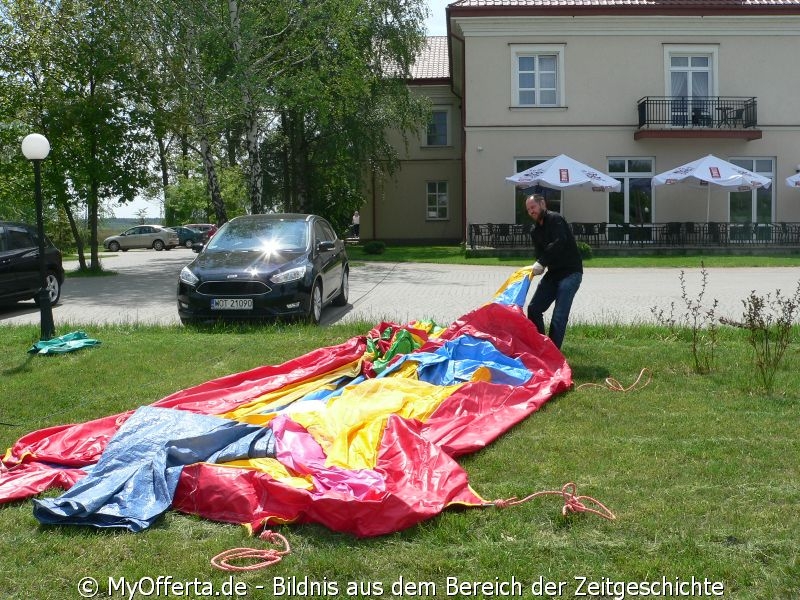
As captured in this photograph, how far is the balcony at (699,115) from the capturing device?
2981 centimetres

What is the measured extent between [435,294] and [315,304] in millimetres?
4499

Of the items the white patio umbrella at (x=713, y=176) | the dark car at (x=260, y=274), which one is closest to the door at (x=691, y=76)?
the white patio umbrella at (x=713, y=176)

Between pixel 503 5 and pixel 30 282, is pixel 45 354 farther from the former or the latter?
pixel 503 5

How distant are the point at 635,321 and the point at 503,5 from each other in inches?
824

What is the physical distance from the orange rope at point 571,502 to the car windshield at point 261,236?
870 cm

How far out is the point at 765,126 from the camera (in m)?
30.5

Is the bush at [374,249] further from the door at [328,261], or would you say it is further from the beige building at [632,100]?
the door at [328,261]

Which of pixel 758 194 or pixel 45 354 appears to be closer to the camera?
pixel 45 354

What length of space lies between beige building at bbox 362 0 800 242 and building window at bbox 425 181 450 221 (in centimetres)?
824

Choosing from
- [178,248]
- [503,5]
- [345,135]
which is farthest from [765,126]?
[178,248]

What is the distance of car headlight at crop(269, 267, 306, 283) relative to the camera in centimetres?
1186

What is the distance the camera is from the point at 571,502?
4578 mm

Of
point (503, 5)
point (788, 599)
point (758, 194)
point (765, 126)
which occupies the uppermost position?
point (503, 5)

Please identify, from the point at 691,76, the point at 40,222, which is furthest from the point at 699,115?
the point at 40,222
